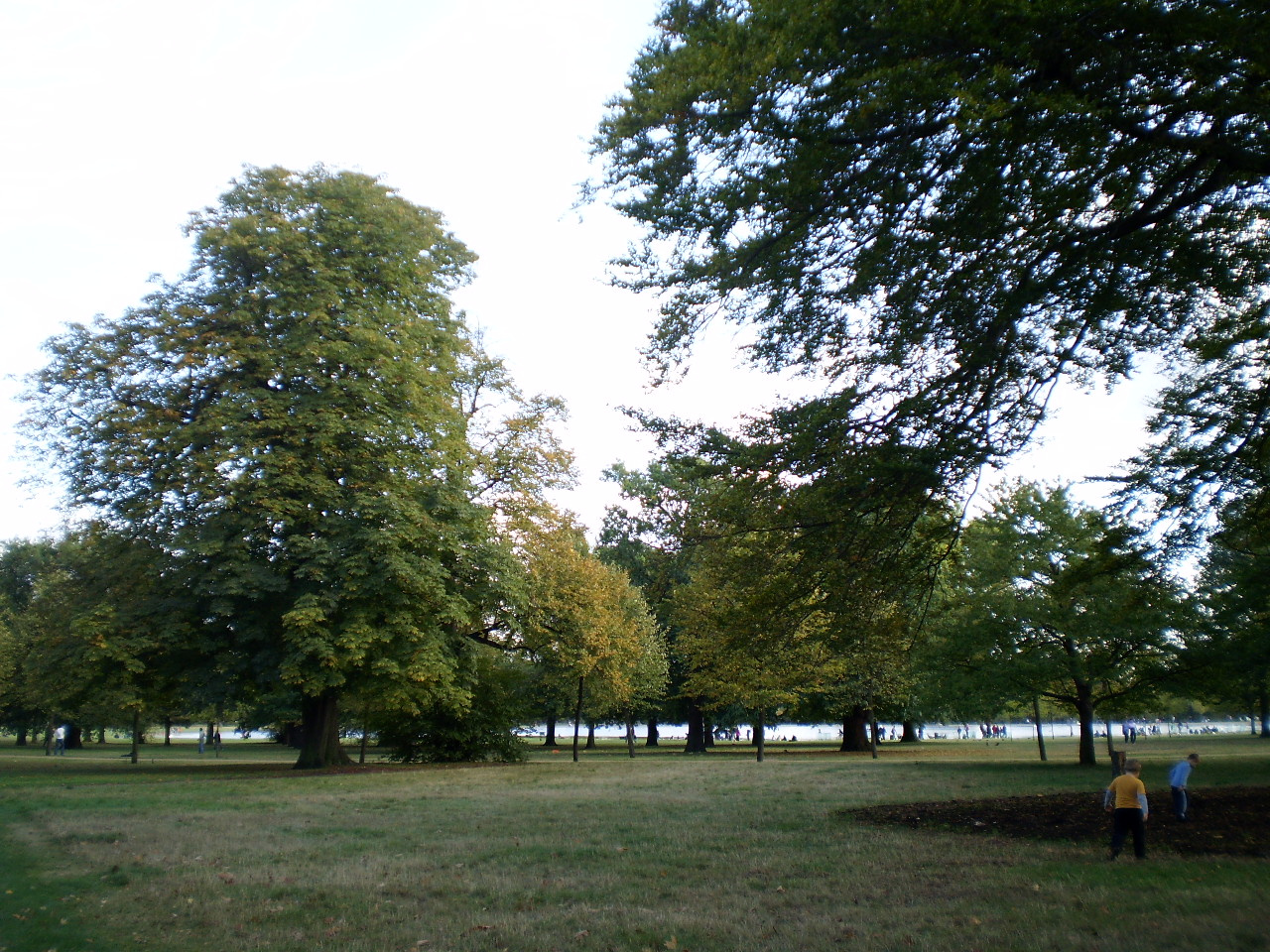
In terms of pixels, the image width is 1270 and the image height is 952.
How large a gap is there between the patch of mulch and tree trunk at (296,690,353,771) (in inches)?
713

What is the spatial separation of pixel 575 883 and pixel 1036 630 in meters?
23.1

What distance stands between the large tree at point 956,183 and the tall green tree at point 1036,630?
15927mm

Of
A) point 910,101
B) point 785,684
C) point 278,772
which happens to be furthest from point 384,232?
point 785,684

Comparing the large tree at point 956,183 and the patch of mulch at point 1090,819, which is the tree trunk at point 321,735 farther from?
the large tree at point 956,183

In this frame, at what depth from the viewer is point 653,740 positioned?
60.4 meters

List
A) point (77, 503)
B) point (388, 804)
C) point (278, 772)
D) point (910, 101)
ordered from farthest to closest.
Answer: point (278, 772), point (77, 503), point (388, 804), point (910, 101)

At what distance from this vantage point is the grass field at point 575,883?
639 centimetres

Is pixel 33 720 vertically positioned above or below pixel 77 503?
below

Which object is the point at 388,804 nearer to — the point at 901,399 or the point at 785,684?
the point at 901,399

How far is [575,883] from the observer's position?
27.9ft

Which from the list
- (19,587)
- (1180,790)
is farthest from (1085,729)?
(19,587)

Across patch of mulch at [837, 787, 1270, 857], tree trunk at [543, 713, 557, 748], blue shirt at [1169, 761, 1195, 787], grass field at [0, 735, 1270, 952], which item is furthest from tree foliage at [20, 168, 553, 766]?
tree trunk at [543, 713, 557, 748]

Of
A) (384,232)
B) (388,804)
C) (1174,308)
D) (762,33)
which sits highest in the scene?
(384,232)

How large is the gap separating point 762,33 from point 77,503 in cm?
2309
